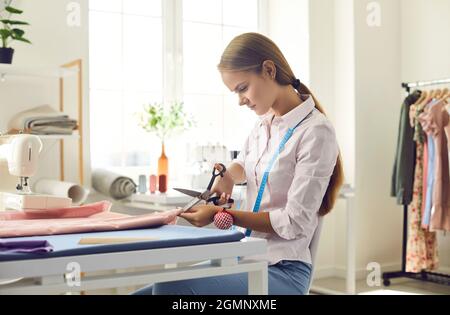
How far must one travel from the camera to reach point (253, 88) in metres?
1.71

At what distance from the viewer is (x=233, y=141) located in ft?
14.7

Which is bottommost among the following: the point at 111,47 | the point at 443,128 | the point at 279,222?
the point at 279,222

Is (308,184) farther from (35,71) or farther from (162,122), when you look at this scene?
(162,122)

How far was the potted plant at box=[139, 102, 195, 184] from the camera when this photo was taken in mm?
3777

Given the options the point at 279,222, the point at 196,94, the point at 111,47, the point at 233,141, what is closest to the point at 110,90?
the point at 111,47

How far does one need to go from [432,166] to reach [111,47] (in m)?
2.10

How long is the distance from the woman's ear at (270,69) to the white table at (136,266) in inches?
23.1

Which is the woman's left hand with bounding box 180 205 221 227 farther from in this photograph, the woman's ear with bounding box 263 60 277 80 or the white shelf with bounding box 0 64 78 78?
the white shelf with bounding box 0 64 78 78

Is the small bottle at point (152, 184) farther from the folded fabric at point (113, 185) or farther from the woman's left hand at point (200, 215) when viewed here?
the woman's left hand at point (200, 215)

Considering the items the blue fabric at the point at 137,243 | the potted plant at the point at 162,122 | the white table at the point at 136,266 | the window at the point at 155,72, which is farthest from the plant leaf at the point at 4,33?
the white table at the point at 136,266

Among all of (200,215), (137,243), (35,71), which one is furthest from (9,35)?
(137,243)

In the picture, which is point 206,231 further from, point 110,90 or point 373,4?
point 373,4

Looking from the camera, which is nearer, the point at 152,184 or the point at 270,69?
the point at 270,69

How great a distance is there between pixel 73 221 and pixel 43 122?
5.94ft
